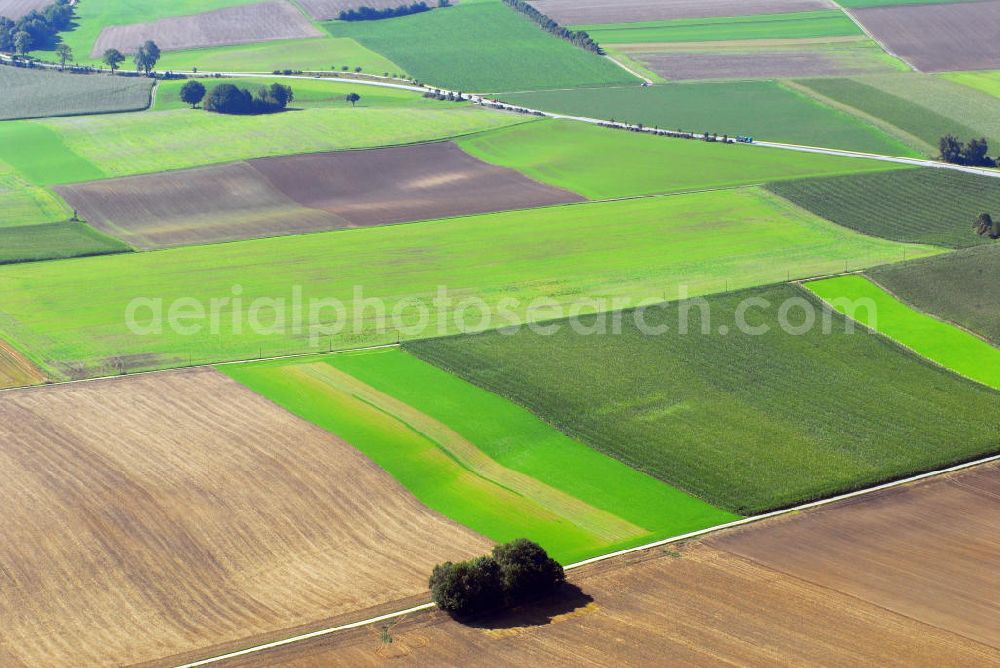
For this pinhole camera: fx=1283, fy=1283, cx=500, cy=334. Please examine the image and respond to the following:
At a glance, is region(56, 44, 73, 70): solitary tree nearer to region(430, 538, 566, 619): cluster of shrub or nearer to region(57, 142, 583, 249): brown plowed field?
region(57, 142, 583, 249): brown plowed field

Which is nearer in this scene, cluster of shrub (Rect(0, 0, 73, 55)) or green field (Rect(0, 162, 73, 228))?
green field (Rect(0, 162, 73, 228))

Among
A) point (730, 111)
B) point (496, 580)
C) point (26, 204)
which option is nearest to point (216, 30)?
point (730, 111)

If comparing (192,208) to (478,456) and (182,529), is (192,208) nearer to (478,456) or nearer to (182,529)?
(478,456)

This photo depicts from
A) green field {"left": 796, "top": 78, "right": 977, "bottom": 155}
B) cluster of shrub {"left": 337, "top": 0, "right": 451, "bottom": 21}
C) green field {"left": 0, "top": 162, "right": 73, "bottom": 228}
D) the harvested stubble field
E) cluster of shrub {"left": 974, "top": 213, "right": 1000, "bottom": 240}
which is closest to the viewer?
cluster of shrub {"left": 974, "top": 213, "right": 1000, "bottom": 240}

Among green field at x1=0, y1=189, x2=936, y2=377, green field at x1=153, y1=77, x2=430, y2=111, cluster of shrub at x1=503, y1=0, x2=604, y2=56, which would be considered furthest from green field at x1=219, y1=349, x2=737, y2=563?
cluster of shrub at x1=503, y1=0, x2=604, y2=56

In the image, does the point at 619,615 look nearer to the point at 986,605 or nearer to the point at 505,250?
the point at 986,605

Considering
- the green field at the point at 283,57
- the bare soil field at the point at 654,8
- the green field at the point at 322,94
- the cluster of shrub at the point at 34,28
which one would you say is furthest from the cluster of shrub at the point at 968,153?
the cluster of shrub at the point at 34,28
